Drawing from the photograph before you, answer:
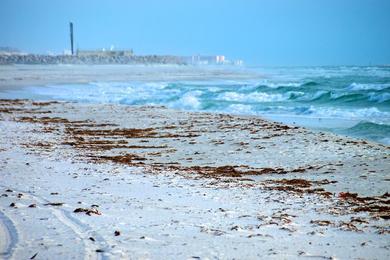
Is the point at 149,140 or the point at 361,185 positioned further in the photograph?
the point at 149,140

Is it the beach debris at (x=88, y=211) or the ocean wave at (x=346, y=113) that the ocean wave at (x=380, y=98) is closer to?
the ocean wave at (x=346, y=113)

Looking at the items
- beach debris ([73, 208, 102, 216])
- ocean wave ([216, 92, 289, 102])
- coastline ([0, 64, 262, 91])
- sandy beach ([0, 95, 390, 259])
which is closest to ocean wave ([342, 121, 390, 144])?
sandy beach ([0, 95, 390, 259])

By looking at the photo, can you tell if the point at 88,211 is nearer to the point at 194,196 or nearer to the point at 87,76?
the point at 194,196

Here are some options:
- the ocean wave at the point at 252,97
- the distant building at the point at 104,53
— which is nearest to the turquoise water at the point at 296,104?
the ocean wave at the point at 252,97

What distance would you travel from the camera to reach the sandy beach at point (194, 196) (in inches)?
196

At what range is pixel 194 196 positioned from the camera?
24.8 feet

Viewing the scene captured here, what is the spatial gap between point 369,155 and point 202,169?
14.1 feet

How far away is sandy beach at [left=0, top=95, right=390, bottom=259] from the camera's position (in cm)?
498

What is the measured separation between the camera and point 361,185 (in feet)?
28.2

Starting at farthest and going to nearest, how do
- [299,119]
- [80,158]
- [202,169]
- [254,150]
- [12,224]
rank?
1. [299,119]
2. [254,150]
3. [80,158]
4. [202,169]
5. [12,224]

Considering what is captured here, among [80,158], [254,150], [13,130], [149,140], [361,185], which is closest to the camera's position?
[361,185]

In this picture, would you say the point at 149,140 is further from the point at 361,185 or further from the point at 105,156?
the point at 361,185

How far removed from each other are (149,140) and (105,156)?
3177mm

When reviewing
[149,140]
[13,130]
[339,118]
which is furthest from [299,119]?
[13,130]
